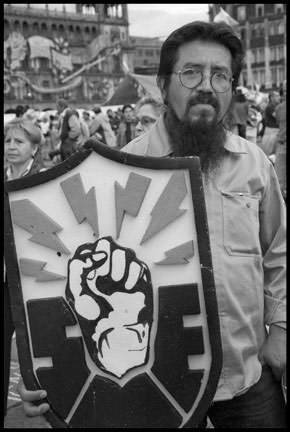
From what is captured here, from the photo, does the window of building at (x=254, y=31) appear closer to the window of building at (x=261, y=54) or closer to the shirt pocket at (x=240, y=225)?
the window of building at (x=261, y=54)

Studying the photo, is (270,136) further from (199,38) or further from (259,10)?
(259,10)

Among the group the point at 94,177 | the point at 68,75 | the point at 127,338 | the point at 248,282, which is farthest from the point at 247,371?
the point at 68,75

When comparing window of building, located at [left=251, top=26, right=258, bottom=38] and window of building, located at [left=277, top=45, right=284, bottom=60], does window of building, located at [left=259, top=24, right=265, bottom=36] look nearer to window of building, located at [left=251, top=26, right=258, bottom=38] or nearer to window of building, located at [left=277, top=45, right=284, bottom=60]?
window of building, located at [left=251, top=26, right=258, bottom=38]

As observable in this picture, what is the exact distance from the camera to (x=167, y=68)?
223 centimetres

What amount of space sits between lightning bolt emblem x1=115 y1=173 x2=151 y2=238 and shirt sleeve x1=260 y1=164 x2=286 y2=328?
44cm

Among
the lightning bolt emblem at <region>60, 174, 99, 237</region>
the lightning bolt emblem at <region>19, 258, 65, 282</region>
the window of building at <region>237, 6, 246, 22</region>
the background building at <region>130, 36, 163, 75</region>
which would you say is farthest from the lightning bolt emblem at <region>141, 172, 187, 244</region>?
the background building at <region>130, 36, 163, 75</region>

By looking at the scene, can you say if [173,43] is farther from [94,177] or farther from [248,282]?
[248,282]

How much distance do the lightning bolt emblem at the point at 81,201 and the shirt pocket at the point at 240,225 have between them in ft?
1.30

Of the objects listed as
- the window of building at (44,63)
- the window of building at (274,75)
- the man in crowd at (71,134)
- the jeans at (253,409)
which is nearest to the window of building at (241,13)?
the window of building at (274,75)

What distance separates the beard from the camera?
2.16m

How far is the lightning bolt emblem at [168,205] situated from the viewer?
1.93m

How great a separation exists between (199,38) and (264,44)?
8347cm

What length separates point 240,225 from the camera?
6.90 feet

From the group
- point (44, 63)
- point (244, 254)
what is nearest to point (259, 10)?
point (44, 63)
